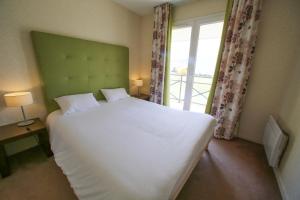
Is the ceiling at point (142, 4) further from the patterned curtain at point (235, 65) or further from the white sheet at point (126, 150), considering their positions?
the white sheet at point (126, 150)

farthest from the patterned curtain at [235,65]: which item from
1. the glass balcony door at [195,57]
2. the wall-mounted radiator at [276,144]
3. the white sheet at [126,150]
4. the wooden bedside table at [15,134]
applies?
the wooden bedside table at [15,134]

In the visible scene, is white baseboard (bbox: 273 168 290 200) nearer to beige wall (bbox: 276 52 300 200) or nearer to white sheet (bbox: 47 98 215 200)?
beige wall (bbox: 276 52 300 200)

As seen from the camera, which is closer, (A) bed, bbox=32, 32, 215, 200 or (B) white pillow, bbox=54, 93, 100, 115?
(A) bed, bbox=32, 32, 215, 200

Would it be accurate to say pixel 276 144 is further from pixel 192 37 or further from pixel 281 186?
pixel 192 37

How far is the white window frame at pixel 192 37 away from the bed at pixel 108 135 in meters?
1.06

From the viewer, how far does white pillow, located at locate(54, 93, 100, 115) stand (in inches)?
76.1

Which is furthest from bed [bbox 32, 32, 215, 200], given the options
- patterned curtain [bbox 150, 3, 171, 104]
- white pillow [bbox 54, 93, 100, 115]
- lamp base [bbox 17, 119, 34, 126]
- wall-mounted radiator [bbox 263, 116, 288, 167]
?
patterned curtain [bbox 150, 3, 171, 104]

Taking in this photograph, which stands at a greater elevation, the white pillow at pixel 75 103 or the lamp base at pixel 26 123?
the white pillow at pixel 75 103

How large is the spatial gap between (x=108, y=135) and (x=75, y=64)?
157 cm

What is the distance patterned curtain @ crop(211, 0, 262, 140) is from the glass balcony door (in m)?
0.30

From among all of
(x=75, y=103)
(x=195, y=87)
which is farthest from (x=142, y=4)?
(x=75, y=103)

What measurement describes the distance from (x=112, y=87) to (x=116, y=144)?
1.94 m

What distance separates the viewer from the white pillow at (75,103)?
1.93 m

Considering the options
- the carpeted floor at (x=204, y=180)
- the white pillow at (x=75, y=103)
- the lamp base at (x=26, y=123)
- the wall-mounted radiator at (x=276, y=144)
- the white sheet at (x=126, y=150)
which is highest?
the white pillow at (x=75, y=103)
